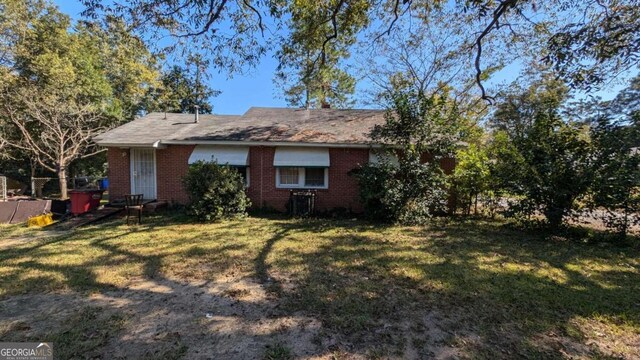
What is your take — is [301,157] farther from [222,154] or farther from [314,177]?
[222,154]

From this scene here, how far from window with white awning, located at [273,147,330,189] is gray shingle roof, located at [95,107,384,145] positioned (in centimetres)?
51

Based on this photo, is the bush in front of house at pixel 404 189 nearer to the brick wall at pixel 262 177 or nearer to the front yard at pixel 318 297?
the brick wall at pixel 262 177

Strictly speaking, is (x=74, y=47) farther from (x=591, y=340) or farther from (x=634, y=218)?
(x=634, y=218)

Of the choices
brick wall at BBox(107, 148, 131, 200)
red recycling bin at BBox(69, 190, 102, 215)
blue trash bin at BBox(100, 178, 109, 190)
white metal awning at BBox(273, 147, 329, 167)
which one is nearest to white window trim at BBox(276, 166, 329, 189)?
white metal awning at BBox(273, 147, 329, 167)

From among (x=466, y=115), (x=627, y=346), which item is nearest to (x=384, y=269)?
(x=627, y=346)

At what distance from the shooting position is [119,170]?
41.4 ft

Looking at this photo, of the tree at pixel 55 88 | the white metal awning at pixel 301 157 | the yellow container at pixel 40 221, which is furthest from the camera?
the tree at pixel 55 88

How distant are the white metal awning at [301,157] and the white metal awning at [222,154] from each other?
1307 mm

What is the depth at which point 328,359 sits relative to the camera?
10.6ft

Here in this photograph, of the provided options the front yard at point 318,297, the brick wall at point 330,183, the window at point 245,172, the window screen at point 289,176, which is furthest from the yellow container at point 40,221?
the window screen at point 289,176

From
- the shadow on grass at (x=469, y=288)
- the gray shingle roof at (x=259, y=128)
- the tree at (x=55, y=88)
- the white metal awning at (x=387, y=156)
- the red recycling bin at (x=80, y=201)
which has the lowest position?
the shadow on grass at (x=469, y=288)

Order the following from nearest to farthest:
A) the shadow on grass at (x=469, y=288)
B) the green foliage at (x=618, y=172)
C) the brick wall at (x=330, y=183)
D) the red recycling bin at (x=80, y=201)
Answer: the shadow on grass at (x=469, y=288)
the green foliage at (x=618, y=172)
the red recycling bin at (x=80, y=201)
the brick wall at (x=330, y=183)

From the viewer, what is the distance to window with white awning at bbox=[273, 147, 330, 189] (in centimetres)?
1188

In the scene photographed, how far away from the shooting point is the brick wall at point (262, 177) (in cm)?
A: 1242
